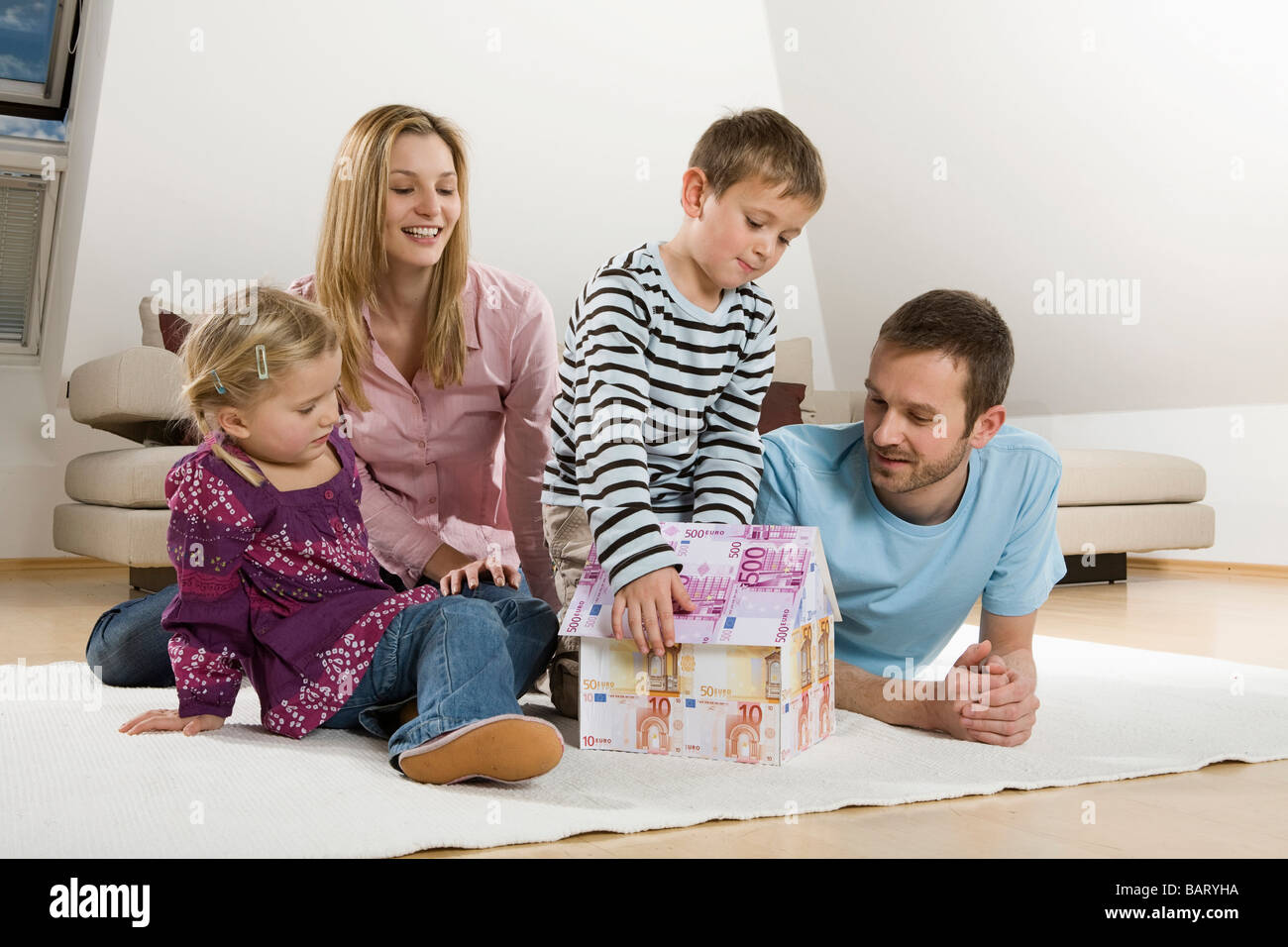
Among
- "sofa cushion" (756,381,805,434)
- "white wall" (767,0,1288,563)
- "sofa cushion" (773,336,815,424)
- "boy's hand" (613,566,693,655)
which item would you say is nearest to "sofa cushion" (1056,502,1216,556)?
"white wall" (767,0,1288,563)

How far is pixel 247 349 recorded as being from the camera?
146cm

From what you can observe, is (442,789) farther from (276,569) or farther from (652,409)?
(652,409)

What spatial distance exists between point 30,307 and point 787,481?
352cm

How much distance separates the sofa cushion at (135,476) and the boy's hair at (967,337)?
204 cm

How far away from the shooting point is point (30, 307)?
426cm

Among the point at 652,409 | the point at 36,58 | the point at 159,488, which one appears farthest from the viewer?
the point at 36,58

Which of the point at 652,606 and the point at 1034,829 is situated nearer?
the point at 1034,829

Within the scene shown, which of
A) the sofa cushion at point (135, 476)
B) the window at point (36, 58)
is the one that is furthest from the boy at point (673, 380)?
the window at point (36, 58)

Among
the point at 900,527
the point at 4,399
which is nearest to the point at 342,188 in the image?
the point at 900,527

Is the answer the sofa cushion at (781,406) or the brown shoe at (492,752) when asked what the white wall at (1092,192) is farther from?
the brown shoe at (492,752)

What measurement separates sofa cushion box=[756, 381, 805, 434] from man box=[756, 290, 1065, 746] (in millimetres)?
1839

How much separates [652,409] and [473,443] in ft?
1.39

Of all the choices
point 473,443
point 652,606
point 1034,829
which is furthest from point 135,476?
point 1034,829
